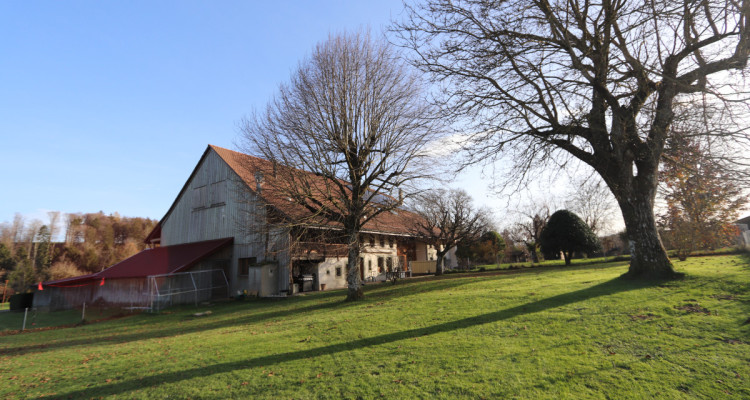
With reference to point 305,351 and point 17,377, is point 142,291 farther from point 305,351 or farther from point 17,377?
point 305,351

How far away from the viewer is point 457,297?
12.0 meters

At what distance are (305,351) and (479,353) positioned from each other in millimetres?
3638

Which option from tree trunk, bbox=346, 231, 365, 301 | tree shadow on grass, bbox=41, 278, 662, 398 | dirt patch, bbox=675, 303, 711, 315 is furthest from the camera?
tree trunk, bbox=346, 231, 365, 301

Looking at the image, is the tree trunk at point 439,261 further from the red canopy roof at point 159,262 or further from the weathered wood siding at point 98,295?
the weathered wood siding at point 98,295

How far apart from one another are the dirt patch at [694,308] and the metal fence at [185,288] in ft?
73.6

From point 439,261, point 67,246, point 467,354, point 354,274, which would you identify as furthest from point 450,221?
point 67,246

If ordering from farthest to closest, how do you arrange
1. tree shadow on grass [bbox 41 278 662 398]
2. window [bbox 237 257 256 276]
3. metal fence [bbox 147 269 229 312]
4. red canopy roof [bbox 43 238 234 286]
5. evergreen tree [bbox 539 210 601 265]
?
evergreen tree [bbox 539 210 601 265] → window [bbox 237 257 256 276] → red canopy roof [bbox 43 238 234 286] → metal fence [bbox 147 269 229 312] → tree shadow on grass [bbox 41 278 662 398]

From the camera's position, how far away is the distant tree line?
4972cm

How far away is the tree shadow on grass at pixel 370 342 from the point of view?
636 cm

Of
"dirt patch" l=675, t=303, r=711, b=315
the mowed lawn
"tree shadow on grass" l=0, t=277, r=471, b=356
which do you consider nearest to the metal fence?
"tree shadow on grass" l=0, t=277, r=471, b=356

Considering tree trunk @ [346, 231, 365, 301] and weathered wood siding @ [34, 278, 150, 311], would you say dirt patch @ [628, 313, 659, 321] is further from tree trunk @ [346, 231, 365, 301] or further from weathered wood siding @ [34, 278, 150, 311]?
weathered wood siding @ [34, 278, 150, 311]

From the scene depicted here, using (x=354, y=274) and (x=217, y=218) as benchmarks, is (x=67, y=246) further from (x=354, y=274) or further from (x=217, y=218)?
(x=354, y=274)

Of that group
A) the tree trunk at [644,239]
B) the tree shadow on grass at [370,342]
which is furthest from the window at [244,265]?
the tree trunk at [644,239]

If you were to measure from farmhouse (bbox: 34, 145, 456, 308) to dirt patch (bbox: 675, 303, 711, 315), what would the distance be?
42.2 feet
